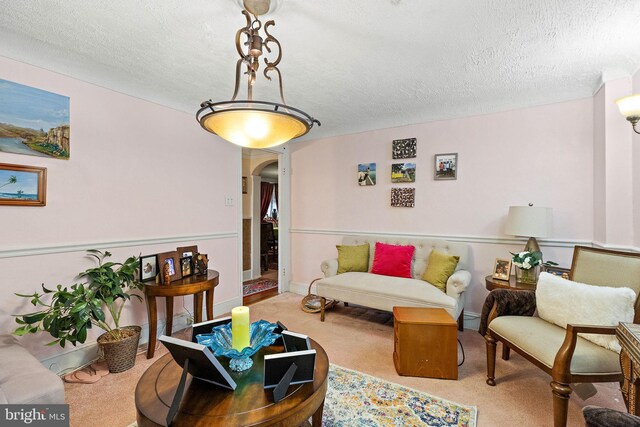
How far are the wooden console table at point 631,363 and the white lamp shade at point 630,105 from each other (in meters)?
1.49

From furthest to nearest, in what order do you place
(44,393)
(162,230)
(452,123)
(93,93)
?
→ (452,123) < (162,230) < (93,93) < (44,393)

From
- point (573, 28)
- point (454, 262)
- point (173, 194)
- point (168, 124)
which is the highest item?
point (573, 28)

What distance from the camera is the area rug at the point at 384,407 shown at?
1680 millimetres

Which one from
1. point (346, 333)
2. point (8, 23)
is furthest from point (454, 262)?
point (8, 23)

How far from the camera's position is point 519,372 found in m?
2.21

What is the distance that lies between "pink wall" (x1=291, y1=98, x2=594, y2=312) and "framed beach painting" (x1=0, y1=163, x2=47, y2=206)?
2881 millimetres

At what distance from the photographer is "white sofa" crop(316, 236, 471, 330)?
2.61m

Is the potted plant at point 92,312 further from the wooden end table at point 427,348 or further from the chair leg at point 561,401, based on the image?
the chair leg at point 561,401

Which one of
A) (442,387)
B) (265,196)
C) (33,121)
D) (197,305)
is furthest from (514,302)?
(265,196)

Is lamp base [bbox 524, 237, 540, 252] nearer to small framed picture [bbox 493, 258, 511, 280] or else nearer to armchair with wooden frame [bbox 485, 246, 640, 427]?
small framed picture [bbox 493, 258, 511, 280]

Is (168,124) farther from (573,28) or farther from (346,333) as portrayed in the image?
(573,28)

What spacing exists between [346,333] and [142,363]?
180 cm

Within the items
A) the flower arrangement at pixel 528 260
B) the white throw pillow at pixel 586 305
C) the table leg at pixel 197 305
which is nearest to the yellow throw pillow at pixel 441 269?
the flower arrangement at pixel 528 260

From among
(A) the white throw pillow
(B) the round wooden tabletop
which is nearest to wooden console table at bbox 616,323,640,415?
(A) the white throw pillow
